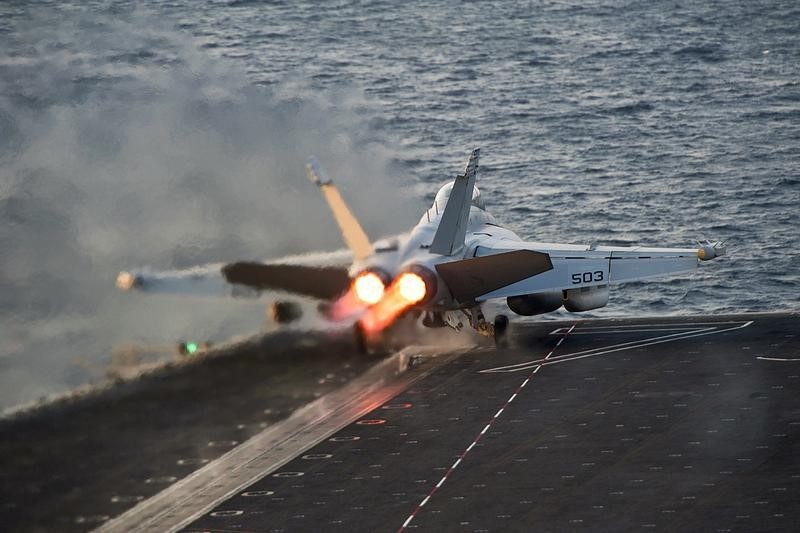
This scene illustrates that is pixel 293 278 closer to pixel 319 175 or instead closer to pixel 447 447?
pixel 319 175

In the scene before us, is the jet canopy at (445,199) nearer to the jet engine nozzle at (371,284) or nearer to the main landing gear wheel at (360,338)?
the main landing gear wheel at (360,338)

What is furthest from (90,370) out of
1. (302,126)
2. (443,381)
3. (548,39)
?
(548,39)

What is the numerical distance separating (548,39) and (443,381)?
109 metres

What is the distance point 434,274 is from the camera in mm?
76125

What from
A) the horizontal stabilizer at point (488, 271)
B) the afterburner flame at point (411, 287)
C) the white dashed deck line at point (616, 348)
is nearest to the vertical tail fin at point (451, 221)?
the horizontal stabilizer at point (488, 271)

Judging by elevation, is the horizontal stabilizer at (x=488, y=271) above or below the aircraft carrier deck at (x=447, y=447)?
above

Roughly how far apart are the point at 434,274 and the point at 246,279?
984cm

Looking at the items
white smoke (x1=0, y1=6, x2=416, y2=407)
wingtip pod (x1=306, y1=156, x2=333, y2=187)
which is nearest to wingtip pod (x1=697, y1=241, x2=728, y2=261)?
wingtip pod (x1=306, y1=156, x2=333, y2=187)

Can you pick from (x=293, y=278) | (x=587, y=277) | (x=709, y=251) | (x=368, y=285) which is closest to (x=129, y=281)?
(x=293, y=278)

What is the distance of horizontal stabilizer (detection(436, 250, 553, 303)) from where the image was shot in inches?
2872

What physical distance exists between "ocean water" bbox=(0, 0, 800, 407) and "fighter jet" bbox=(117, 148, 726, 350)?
549cm

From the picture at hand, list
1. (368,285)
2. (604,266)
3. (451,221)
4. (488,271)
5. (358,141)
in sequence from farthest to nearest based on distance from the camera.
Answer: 1. (358,141)
2. (604,266)
3. (451,221)
4. (368,285)
5. (488,271)

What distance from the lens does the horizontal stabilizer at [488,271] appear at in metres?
A: 72.9

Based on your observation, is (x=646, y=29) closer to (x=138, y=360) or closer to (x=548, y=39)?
(x=548, y=39)
